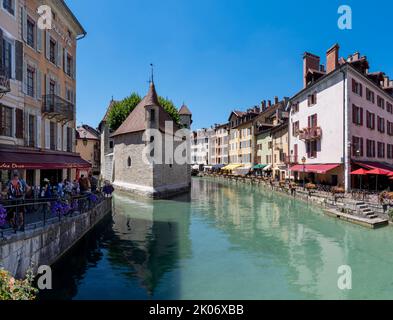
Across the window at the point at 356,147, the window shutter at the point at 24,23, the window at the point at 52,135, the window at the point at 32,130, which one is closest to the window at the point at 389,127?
the window at the point at 356,147

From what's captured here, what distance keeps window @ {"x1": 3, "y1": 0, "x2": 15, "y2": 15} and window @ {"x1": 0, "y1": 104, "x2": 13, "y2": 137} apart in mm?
4516

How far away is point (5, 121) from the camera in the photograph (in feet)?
45.9

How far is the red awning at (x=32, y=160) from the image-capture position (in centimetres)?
1229

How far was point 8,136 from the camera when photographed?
1399 centimetres

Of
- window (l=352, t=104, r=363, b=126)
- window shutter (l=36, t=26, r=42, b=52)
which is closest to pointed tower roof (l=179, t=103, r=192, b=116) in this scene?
window (l=352, t=104, r=363, b=126)

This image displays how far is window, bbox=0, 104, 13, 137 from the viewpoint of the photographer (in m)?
Answer: 13.6

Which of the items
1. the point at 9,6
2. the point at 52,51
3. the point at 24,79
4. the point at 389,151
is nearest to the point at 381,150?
the point at 389,151

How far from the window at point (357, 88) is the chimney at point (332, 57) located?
246 cm

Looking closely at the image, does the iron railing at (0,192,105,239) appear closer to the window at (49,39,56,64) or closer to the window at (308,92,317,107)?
the window at (49,39,56,64)

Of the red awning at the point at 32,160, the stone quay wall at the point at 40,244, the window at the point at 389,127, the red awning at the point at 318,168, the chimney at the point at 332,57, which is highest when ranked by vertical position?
the chimney at the point at 332,57

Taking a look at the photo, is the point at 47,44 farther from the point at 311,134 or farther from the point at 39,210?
the point at 311,134

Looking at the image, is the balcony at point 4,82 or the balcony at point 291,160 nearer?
the balcony at point 4,82

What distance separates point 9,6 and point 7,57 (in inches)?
105

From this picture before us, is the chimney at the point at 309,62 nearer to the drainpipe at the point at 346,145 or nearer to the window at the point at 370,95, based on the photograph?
the window at the point at 370,95
